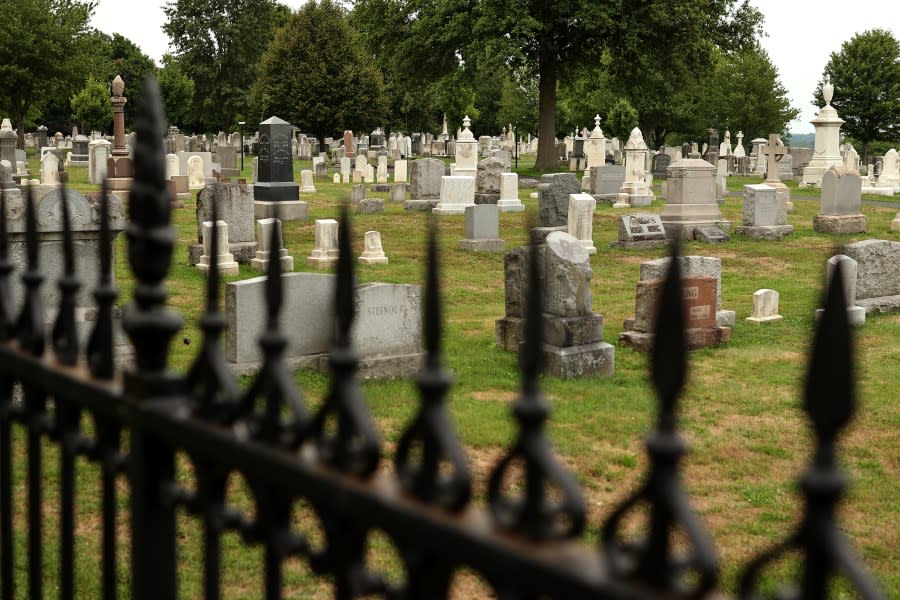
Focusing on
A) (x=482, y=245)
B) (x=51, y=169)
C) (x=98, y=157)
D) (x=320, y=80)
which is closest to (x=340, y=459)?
(x=482, y=245)

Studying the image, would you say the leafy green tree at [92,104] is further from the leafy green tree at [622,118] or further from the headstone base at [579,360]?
the headstone base at [579,360]

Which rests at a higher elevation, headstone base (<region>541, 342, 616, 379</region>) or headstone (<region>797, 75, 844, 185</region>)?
headstone (<region>797, 75, 844, 185</region>)

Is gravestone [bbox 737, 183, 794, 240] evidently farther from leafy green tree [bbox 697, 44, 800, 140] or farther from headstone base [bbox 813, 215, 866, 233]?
leafy green tree [bbox 697, 44, 800, 140]

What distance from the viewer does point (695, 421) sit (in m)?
7.93

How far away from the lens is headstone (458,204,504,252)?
1750cm

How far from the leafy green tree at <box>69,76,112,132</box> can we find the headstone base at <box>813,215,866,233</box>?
47.9m

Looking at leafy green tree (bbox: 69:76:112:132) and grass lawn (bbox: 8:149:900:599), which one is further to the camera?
leafy green tree (bbox: 69:76:112:132)

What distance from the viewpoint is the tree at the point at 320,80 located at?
52469 millimetres

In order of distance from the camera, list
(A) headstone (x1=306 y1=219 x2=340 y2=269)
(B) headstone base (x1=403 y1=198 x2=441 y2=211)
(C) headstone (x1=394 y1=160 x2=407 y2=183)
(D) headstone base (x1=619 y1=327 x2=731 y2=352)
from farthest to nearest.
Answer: (C) headstone (x1=394 y1=160 x2=407 y2=183)
(B) headstone base (x1=403 y1=198 x2=441 y2=211)
(A) headstone (x1=306 y1=219 x2=340 y2=269)
(D) headstone base (x1=619 y1=327 x2=731 y2=352)

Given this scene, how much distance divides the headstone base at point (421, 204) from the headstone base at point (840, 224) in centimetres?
832

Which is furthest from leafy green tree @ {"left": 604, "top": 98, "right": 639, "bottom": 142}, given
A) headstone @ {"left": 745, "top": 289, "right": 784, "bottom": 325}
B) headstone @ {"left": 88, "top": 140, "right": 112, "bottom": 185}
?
headstone @ {"left": 745, "top": 289, "right": 784, "bottom": 325}

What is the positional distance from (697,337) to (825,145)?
23.4 metres

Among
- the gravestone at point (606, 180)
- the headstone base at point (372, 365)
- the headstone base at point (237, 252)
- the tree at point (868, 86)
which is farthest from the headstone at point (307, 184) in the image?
the tree at point (868, 86)

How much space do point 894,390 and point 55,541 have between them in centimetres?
699
